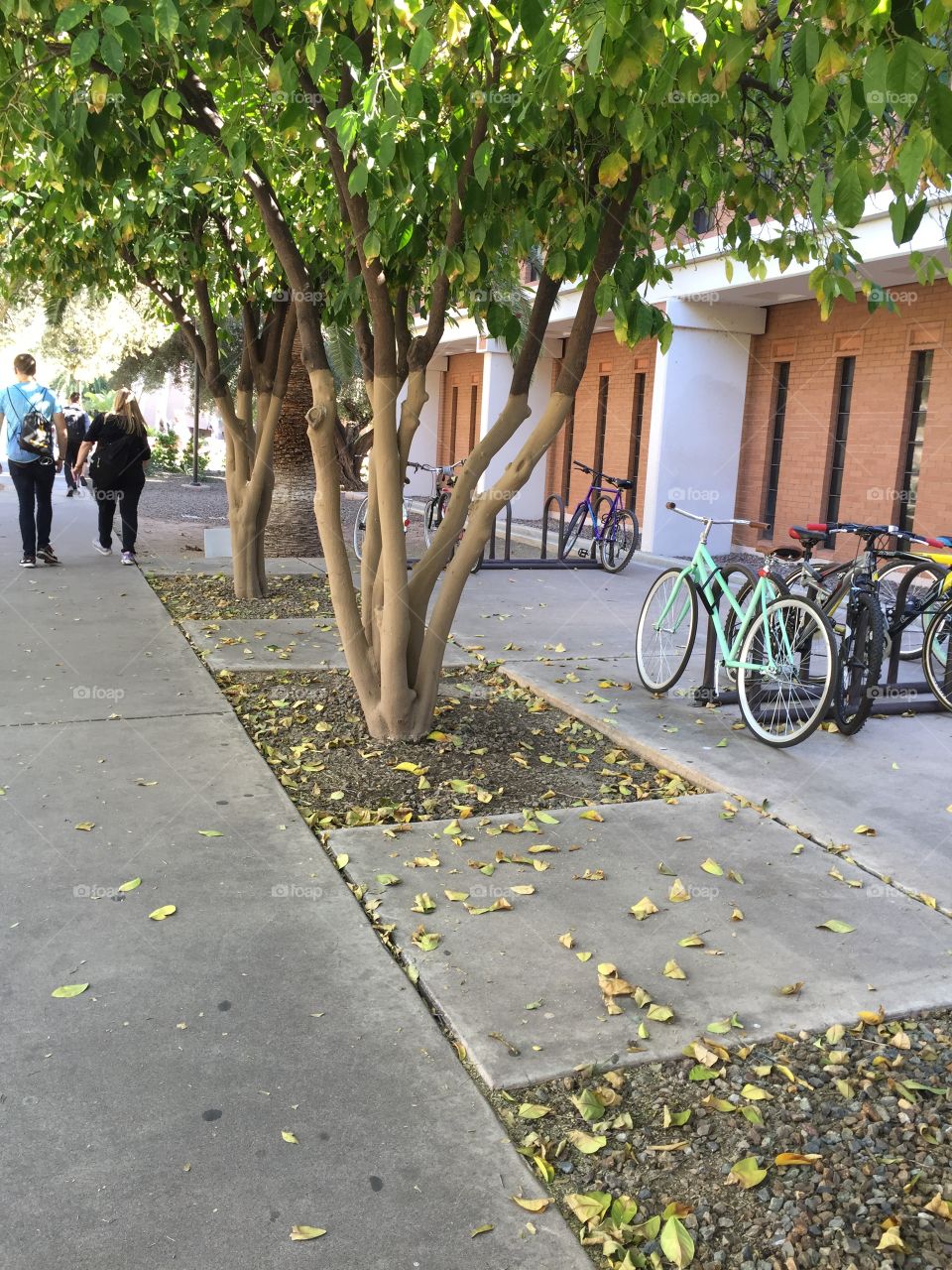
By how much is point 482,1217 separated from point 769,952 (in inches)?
63.0

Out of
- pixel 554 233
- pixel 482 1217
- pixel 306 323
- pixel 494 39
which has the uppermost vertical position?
pixel 494 39

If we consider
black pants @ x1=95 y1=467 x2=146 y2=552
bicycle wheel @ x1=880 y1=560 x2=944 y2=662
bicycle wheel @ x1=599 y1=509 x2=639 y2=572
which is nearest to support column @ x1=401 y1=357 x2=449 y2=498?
bicycle wheel @ x1=599 y1=509 x2=639 y2=572

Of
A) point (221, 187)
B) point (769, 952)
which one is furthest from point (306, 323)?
point (769, 952)

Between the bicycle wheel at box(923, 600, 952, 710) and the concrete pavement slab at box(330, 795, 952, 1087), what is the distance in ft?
8.49

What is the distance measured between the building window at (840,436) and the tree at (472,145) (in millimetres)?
7733

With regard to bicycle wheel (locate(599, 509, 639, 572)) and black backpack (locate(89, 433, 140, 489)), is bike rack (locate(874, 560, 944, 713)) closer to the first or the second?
bicycle wheel (locate(599, 509, 639, 572))

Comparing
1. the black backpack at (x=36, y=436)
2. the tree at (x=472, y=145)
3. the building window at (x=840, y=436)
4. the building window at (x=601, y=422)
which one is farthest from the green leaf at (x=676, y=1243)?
the building window at (x=601, y=422)

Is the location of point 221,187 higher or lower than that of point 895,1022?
higher

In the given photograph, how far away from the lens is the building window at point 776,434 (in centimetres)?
1555

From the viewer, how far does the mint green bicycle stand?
19.5 feet

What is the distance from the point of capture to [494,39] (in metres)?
4.30

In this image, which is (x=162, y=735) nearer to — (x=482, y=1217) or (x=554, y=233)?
(x=554, y=233)

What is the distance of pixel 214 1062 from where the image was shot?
3029 mm

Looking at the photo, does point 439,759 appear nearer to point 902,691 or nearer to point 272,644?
point 272,644
